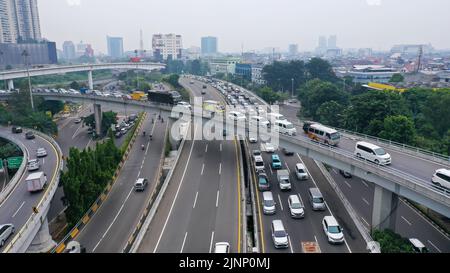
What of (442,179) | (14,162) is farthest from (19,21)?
(442,179)

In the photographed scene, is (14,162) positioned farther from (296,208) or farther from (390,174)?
(390,174)

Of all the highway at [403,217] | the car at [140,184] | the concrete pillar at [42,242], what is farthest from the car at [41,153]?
the highway at [403,217]

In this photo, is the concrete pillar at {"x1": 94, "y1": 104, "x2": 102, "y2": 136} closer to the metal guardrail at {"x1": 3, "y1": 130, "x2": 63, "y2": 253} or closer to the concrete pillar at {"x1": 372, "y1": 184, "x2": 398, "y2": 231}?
the metal guardrail at {"x1": 3, "y1": 130, "x2": 63, "y2": 253}

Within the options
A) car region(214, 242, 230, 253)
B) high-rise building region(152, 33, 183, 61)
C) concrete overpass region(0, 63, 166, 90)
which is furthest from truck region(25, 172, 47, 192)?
high-rise building region(152, 33, 183, 61)

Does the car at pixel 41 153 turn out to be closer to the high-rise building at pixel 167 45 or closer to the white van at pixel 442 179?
the white van at pixel 442 179

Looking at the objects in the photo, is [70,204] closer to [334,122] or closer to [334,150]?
[334,150]
